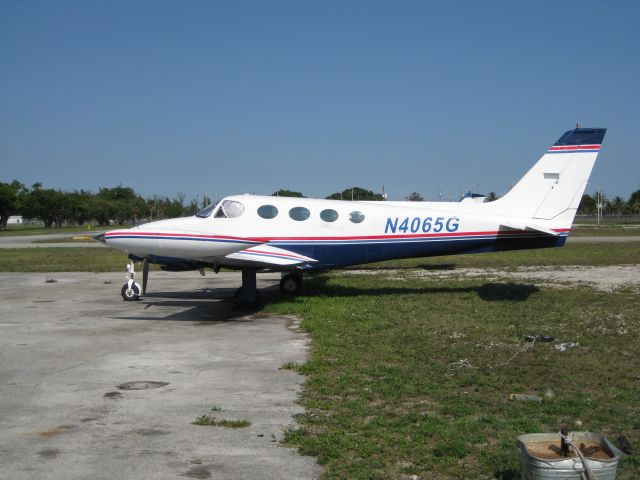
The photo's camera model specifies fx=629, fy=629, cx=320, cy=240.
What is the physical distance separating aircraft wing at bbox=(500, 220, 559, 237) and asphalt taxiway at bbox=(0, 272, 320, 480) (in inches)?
239

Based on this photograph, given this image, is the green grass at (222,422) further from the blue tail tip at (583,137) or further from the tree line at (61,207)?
the tree line at (61,207)

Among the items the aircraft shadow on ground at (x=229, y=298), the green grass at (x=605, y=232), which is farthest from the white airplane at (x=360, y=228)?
the green grass at (x=605, y=232)

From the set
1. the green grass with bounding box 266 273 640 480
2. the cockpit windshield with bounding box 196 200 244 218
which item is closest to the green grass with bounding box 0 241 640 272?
the cockpit windshield with bounding box 196 200 244 218

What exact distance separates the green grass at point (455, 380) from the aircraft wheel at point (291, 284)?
2.38m

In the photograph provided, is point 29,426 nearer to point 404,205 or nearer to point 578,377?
point 578,377

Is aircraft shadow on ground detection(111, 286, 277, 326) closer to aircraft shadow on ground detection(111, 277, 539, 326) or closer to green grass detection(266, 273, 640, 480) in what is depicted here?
aircraft shadow on ground detection(111, 277, 539, 326)

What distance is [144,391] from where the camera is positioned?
8.08 m

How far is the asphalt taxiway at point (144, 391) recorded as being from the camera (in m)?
5.64

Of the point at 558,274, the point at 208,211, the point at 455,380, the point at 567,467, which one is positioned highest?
the point at 208,211

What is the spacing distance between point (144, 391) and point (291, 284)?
32.1ft

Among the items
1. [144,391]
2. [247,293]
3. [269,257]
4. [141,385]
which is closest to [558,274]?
[269,257]

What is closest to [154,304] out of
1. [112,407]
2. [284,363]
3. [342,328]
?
[342,328]

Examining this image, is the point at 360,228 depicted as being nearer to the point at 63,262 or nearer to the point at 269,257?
the point at 269,257

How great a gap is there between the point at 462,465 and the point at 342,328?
6.69m
